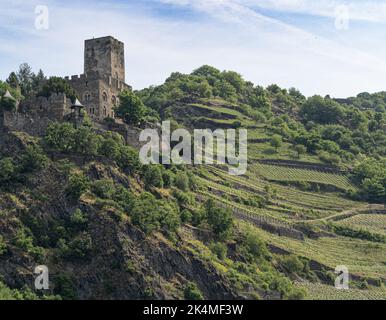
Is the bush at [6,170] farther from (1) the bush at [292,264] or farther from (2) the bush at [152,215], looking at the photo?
(1) the bush at [292,264]

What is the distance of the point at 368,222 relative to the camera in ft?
279

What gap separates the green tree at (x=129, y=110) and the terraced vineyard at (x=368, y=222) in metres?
20.0

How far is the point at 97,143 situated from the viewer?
65.8m

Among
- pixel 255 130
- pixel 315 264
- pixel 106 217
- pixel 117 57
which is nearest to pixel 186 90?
pixel 255 130

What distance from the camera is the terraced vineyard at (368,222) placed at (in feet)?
271

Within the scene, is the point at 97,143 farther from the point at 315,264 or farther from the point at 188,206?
the point at 315,264

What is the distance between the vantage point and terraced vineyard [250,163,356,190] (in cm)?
9262

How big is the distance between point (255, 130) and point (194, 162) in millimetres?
24886

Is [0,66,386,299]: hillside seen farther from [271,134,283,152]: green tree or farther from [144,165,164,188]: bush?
[271,134,283,152]: green tree

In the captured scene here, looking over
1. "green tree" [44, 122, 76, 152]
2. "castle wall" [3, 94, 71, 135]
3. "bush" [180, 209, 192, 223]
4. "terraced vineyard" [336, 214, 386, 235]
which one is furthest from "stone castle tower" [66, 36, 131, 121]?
"terraced vineyard" [336, 214, 386, 235]

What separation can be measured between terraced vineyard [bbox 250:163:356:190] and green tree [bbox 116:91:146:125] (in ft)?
65.5

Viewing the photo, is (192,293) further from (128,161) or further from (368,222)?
(368,222)

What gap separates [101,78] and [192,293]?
24.5 meters

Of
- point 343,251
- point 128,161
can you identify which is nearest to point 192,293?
point 128,161
